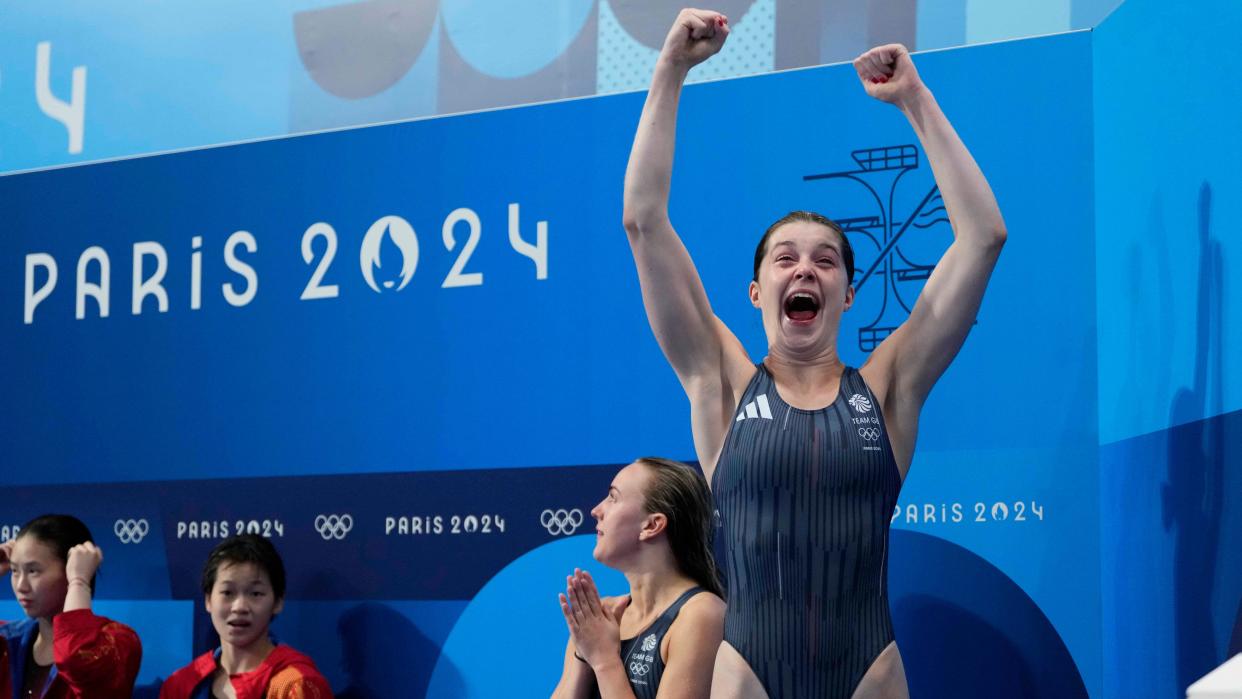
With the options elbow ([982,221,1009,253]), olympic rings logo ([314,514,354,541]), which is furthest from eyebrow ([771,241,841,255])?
olympic rings logo ([314,514,354,541])

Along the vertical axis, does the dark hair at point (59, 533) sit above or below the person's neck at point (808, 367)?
below

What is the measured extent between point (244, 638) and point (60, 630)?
0.53 metres

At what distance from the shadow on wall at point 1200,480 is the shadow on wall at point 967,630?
40cm

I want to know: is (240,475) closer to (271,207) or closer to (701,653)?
(271,207)

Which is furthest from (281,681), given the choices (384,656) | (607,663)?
(607,663)

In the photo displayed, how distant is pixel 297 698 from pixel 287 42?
1.95 metres

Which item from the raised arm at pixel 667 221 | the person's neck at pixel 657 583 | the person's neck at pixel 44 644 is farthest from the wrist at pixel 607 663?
the person's neck at pixel 44 644

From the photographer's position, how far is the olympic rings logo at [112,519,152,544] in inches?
169

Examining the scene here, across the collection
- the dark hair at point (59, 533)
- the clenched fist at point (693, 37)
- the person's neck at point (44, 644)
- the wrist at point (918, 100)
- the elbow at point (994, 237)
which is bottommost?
the person's neck at point (44, 644)

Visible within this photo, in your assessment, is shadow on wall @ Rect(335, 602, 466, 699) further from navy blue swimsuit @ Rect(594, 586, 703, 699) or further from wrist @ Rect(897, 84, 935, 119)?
wrist @ Rect(897, 84, 935, 119)

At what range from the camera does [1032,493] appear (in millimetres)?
3258

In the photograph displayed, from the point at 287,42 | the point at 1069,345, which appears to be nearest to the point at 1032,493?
the point at 1069,345

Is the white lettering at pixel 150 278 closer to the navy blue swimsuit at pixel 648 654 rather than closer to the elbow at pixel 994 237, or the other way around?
the navy blue swimsuit at pixel 648 654

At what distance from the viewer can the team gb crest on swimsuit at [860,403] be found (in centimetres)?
254
